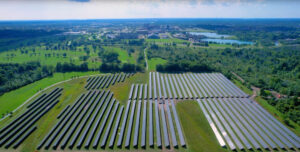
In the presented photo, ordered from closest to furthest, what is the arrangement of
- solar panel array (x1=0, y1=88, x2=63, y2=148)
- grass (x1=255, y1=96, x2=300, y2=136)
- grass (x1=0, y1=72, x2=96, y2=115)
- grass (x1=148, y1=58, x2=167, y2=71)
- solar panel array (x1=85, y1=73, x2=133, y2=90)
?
solar panel array (x1=0, y1=88, x2=63, y2=148) < grass (x1=255, y1=96, x2=300, y2=136) < grass (x1=0, y1=72, x2=96, y2=115) < solar panel array (x1=85, y1=73, x2=133, y2=90) < grass (x1=148, y1=58, x2=167, y2=71)

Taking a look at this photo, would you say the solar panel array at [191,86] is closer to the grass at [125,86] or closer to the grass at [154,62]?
the grass at [125,86]

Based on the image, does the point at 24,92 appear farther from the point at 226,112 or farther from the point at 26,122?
the point at 226,112

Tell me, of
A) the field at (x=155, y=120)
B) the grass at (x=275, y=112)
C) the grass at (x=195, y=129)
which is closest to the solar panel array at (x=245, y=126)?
the field at (x=155, y=120)

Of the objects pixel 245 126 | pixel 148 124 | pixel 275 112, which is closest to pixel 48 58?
pixel 148 124

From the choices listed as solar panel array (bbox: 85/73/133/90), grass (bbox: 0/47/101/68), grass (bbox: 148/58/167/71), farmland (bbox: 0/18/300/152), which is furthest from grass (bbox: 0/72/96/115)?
grass (bbox: 148/58/167/71)

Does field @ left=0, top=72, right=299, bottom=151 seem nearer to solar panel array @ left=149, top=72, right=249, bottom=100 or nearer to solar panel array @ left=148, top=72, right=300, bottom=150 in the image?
solar panel array @ left=148, top=72, right=300, bottom=150
